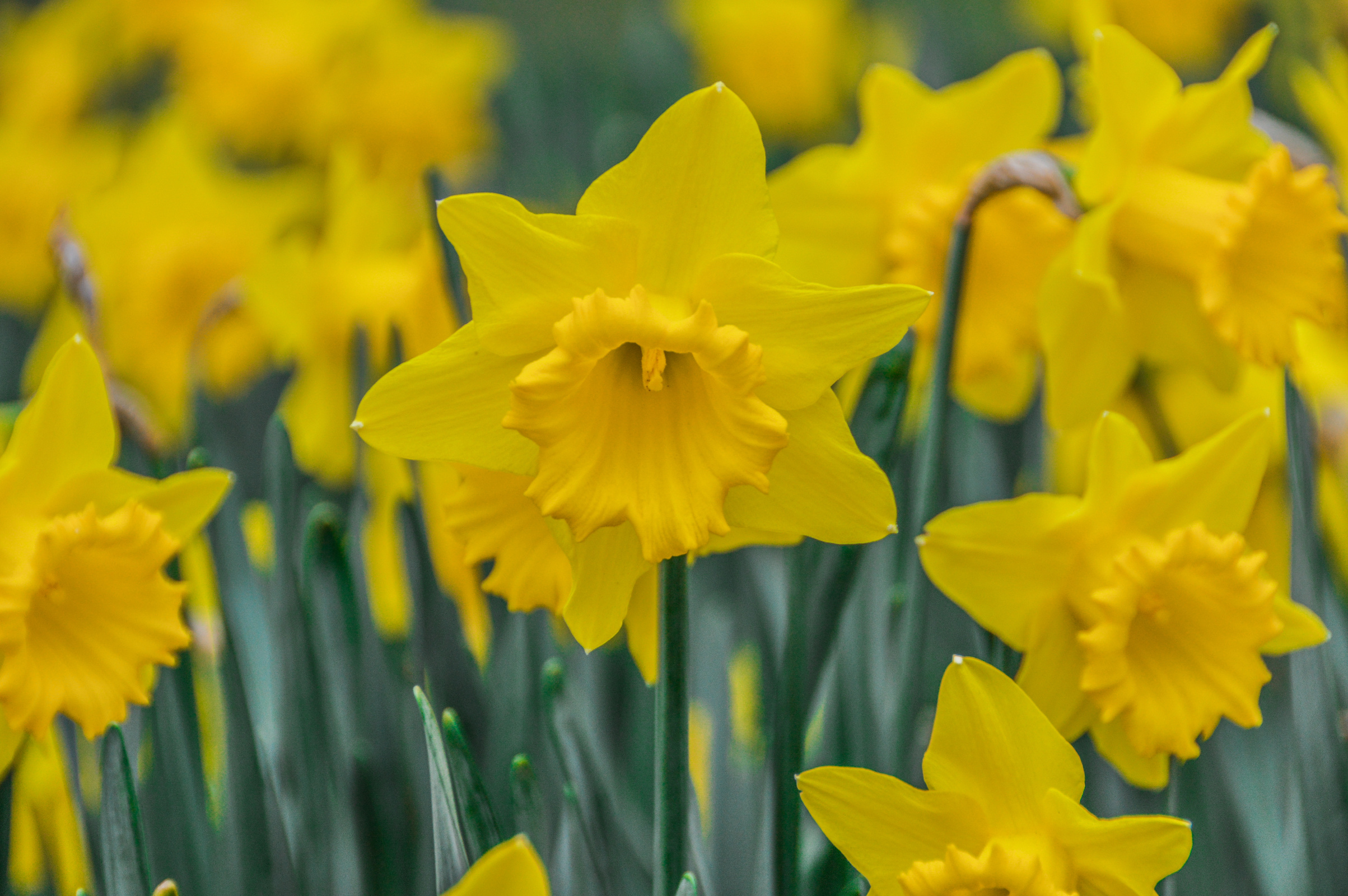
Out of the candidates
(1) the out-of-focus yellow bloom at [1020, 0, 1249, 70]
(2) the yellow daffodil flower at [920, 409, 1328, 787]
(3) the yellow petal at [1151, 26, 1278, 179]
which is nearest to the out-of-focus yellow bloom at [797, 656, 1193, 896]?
(2) the yellow daffodil flower at [920, 409, 1328, 787]

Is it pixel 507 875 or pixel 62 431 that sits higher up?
pixel 62 431

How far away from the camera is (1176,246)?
1014 mm

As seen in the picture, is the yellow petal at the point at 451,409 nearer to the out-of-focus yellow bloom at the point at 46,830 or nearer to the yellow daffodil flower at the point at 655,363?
the yellow daffodil flower at the point at 655,363

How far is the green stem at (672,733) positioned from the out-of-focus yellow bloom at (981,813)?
99 mm

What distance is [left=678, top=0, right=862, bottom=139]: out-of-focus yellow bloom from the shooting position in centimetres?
326

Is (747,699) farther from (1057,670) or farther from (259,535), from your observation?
(259,535)

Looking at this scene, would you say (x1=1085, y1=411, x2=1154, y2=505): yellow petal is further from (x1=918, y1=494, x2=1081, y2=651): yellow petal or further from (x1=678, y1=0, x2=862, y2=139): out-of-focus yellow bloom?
(x1=678, y1=0, x2=862, y2=139): out-of-focus yellow bloom

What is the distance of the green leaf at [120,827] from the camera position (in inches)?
32.7

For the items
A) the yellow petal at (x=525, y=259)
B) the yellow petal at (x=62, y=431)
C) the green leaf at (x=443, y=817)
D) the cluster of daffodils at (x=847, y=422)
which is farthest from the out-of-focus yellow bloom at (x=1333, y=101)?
the yellow petal at (x=62, y=431)

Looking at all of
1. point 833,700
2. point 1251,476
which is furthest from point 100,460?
point 1251,476

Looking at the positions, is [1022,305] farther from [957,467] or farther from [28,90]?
[28,90]

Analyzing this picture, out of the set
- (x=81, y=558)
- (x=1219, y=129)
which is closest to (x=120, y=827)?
(x=81, y=558)

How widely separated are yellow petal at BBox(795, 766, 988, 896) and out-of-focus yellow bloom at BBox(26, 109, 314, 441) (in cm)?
149

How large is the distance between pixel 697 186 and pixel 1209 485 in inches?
19.9
